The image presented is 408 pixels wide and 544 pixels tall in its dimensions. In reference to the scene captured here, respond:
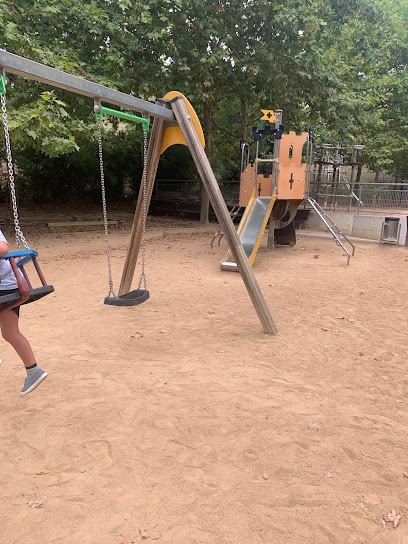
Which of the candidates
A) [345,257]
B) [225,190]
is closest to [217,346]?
[345,257]

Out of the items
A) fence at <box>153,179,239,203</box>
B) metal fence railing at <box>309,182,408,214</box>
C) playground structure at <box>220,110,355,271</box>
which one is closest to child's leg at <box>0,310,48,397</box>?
playground structure at <box>220,110,355,271</box>

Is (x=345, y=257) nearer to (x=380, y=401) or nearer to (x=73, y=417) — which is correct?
(x=380, y=401)

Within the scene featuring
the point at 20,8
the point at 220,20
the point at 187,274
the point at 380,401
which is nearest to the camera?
the point at 380,401

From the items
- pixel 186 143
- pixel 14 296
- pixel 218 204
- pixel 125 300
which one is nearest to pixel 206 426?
pixel 14 296

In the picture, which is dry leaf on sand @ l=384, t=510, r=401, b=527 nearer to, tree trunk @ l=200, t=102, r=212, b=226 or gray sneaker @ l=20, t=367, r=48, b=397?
gray sneaker @ l=20, t=367, r=48, b=397

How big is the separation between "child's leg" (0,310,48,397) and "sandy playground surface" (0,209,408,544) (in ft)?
0.82

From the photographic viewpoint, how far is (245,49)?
38.5 ft

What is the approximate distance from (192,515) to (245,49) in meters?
12.4

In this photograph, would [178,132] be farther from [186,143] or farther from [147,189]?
[147,189]

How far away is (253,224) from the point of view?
342 inches

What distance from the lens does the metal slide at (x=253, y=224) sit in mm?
8062

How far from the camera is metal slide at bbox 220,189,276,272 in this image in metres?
8.06

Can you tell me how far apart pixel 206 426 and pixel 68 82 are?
3001mm

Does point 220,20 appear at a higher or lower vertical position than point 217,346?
higher
